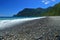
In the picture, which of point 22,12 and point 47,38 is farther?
point 22,12

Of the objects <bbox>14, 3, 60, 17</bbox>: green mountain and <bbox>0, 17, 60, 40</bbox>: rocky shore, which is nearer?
<bbox>0, 17, 60, 40</bbox>: rocky shore

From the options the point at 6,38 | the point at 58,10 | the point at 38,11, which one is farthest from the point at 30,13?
the point at 6,38

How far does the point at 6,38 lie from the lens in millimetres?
6410

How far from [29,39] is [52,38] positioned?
927 mm

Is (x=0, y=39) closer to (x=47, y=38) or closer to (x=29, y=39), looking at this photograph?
(x=29, y=39)

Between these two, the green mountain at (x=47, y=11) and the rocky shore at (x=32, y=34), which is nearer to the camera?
the rocky shore at (x=32, y=34)

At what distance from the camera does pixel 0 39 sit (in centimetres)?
599

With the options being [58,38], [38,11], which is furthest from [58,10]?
[58,38]

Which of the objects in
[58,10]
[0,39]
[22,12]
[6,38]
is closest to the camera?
[0,39]

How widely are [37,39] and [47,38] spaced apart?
1.46 feet

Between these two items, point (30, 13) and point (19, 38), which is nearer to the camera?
point (19, 38)

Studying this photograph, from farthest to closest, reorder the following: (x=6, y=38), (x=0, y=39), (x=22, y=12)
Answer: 1. (x=22, y=12)
2. (x=6, y=38)
3. (x=0, y=39)

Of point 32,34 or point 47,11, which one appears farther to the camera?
point 47,11

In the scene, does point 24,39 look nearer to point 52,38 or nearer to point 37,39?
point 37,39
